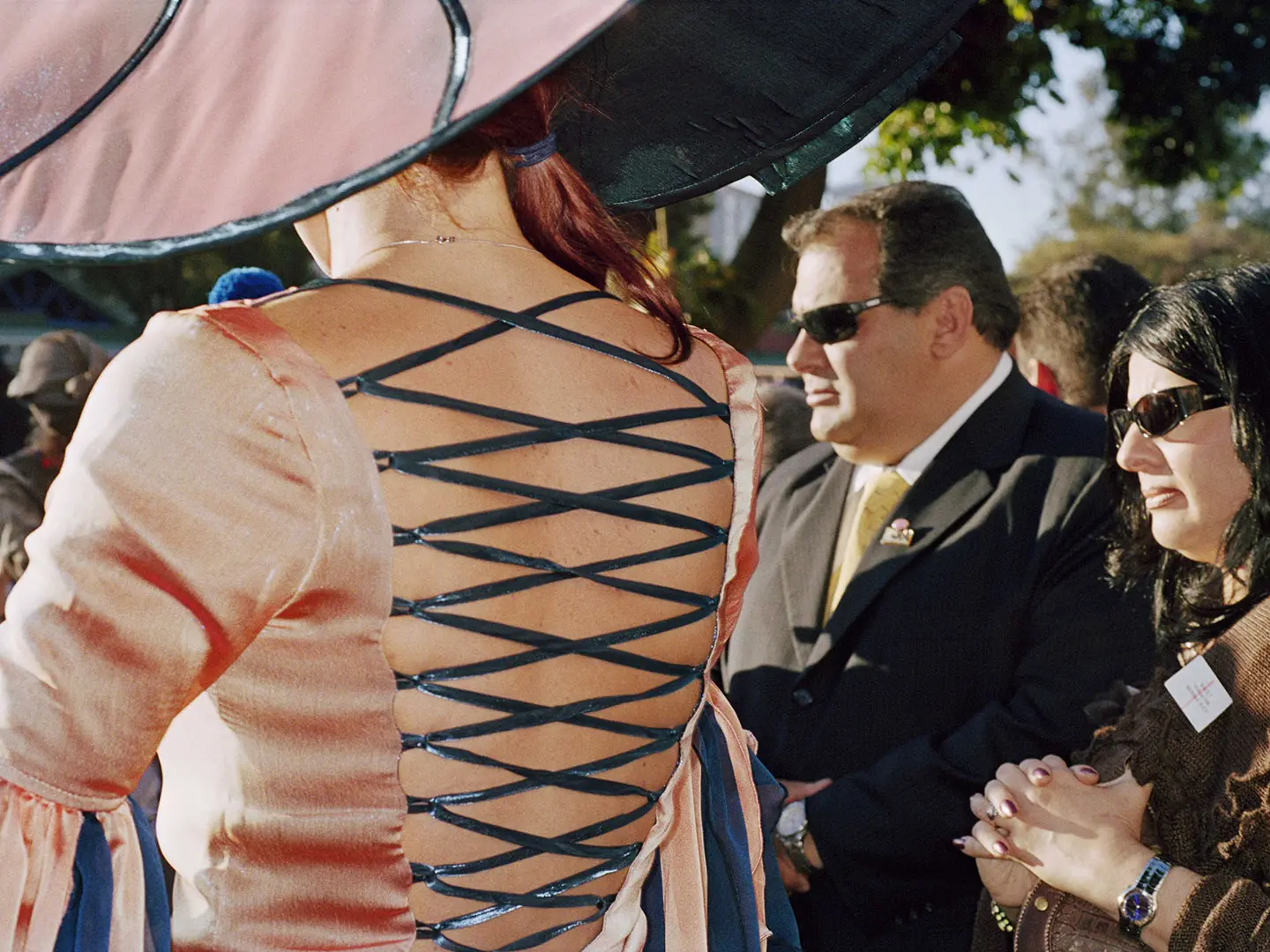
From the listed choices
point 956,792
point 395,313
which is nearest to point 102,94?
point 395,313

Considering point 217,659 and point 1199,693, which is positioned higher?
point 217,659

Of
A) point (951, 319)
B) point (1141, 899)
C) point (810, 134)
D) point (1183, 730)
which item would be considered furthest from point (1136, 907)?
point (951, 319)

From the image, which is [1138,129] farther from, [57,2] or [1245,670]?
[57,2]

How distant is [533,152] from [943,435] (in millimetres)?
1975

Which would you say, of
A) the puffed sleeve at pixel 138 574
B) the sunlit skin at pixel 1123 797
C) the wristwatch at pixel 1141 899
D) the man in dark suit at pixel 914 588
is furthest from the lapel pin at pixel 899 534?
the puffed sleeve at pixel 138 574

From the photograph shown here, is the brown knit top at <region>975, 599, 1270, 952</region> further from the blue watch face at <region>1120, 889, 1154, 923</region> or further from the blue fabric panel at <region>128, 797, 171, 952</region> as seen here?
the blue fabric panel at <region>128, 797, 171, 952</region>

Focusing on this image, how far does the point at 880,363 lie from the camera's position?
329 cm

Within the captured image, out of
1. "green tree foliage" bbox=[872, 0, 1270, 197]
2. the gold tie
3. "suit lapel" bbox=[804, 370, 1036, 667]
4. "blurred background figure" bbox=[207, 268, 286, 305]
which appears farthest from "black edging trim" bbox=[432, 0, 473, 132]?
"green tree foliage" bbox=[872, 0, 1270, 197]

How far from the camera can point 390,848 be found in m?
1.36

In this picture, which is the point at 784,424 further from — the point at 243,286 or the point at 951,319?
the point at 243,286

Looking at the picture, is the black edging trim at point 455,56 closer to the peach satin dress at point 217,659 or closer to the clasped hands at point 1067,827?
the peach satin dress at point 217,659

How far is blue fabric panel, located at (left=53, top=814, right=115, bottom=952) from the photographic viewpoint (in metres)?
1.23

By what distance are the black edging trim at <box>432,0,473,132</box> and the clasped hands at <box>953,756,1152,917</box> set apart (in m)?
1.57

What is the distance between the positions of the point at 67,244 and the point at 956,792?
2164 millimetres
